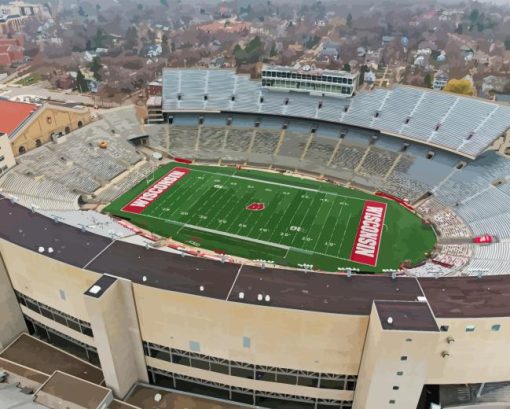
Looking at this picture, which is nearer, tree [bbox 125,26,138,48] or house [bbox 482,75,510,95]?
house [bbox 482,75,510,95]

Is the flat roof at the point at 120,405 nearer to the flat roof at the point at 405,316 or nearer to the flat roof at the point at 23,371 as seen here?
the flat roof at the point at 23,371

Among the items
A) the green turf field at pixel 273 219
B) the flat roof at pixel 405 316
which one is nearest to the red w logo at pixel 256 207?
the green turf field at pixel 273 219

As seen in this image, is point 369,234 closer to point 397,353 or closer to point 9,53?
point 397,353

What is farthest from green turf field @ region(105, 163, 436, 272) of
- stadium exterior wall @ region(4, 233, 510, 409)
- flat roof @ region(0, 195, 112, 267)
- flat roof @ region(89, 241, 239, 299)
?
flat roof @ region(0, 195, 112, 267)

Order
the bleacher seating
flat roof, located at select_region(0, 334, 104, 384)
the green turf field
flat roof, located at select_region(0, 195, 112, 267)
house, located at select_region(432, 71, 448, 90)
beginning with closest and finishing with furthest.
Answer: flat roof, located at select_region(0, 195, 112, 267)
flat roof, located at select_region(0, 334, 104, 384)
the green turf field
the bleacher seating
house, located at select_region(432, 71, 448, 90)

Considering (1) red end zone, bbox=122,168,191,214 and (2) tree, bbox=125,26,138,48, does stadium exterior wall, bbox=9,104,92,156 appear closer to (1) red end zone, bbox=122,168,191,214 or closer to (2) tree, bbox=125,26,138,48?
(1) red end zone, bbox=122,168,191,214

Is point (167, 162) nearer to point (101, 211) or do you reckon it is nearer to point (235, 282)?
point (101, 211)
